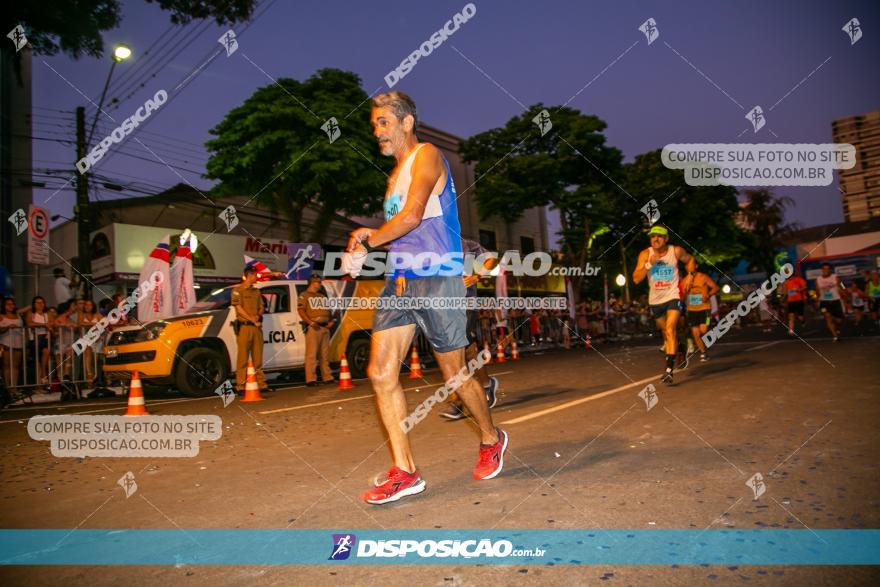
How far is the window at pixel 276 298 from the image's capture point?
1127 cm

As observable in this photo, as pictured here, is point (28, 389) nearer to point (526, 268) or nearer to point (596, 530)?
point (596, 530)

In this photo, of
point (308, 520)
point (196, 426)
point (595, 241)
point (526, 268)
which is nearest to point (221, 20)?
point (196, 426)

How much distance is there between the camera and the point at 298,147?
71.1 ft

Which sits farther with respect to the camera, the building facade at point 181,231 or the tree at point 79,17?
the building facade at point 181,231

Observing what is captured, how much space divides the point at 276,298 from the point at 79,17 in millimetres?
6083

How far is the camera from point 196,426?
6.38m

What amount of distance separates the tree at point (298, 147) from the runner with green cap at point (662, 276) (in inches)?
603

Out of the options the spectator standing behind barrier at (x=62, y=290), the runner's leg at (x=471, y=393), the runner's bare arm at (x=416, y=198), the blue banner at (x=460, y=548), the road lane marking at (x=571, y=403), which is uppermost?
the spectator standing behind barrier at (x=62, y=290)

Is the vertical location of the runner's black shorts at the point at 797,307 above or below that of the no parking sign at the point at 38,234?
below

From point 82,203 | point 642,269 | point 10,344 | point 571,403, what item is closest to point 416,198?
point 571,403

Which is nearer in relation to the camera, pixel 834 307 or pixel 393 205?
pixel 393 205

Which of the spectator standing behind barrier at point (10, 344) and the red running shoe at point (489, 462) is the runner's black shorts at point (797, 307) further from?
the spectator standing behind barrier at point (10, 344)

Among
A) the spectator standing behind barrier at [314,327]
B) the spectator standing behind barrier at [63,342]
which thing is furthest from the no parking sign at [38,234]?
the spectator standing behind barrier at [314,327]

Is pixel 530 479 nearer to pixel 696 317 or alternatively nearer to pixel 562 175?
pixel 696 317
